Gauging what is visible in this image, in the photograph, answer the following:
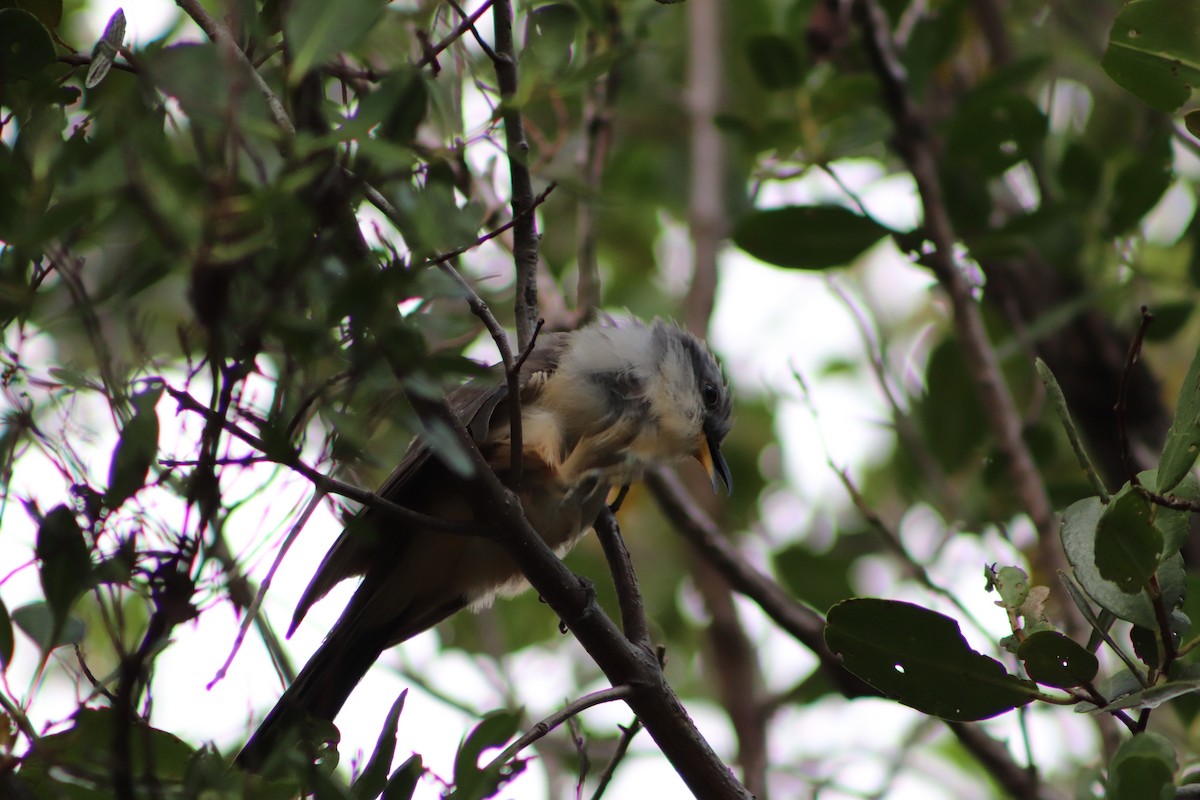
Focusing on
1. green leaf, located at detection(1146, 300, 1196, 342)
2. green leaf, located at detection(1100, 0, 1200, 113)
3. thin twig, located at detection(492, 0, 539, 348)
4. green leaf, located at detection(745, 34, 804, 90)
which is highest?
green leaf, located at detection(745, 34, 804, 90)

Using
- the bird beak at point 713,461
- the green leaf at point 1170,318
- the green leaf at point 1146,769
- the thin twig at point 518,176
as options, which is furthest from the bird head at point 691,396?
the green leaf at point 1146,769

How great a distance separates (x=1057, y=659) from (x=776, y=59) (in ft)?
8.60

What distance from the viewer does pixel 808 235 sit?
3740 millimetres

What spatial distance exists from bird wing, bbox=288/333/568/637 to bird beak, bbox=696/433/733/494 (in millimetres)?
651

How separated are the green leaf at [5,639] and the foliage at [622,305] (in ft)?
0.16

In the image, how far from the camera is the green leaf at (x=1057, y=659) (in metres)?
1.92

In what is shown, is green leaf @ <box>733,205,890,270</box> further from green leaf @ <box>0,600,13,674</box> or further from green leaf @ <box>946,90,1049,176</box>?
green leaf @ <box>0,600,13,674</box>

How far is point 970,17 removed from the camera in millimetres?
5195

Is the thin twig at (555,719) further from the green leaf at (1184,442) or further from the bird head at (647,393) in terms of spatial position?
the green leaf at (1184,442)

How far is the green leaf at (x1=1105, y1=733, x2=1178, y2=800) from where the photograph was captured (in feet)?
5.84

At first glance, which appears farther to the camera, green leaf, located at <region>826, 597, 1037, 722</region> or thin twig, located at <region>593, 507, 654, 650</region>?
thin twig, located at <region>593, 507, 654, 650</region>

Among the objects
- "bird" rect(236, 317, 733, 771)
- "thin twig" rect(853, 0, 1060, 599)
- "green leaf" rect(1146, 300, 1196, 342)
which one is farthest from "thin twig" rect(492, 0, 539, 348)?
"green leaf" rect(1146, 300, 1196, 342)

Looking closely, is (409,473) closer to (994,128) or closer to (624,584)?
(624,584)

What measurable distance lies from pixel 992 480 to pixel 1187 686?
240 centimetres
